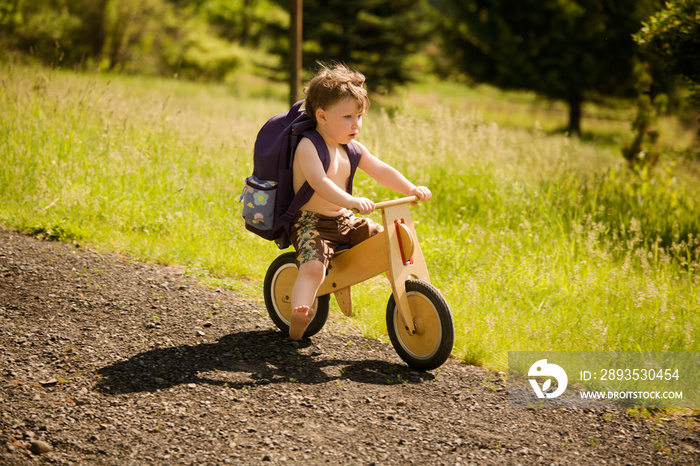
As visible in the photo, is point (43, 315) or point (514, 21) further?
point (514, 21)

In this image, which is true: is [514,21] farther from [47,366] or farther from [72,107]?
[47,366]

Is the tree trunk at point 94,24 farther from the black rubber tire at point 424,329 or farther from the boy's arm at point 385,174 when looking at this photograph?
the black rubber tire at point 424,329

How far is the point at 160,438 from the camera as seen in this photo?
9.02 ft

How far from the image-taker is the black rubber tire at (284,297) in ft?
12.9

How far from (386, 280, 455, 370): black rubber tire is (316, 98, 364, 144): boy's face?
3.06 feet

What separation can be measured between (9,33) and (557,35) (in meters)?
16.3

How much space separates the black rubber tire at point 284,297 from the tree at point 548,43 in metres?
16.6

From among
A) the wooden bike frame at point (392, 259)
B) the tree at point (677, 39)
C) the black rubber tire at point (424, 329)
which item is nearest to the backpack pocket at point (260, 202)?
the wooden bike frame at point (392, 259)

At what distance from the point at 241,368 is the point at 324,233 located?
36.5 inches

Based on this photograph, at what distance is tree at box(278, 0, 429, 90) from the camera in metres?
17.4

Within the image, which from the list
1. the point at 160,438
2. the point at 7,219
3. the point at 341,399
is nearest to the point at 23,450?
the point at 160,438

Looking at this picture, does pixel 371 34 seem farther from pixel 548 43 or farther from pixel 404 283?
pixel 404 283

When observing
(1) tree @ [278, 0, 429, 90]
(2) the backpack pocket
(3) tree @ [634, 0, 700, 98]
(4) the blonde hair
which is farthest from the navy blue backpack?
(1) tree @ [278, 0, 429, 90]

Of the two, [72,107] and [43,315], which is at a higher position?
[72,107]
